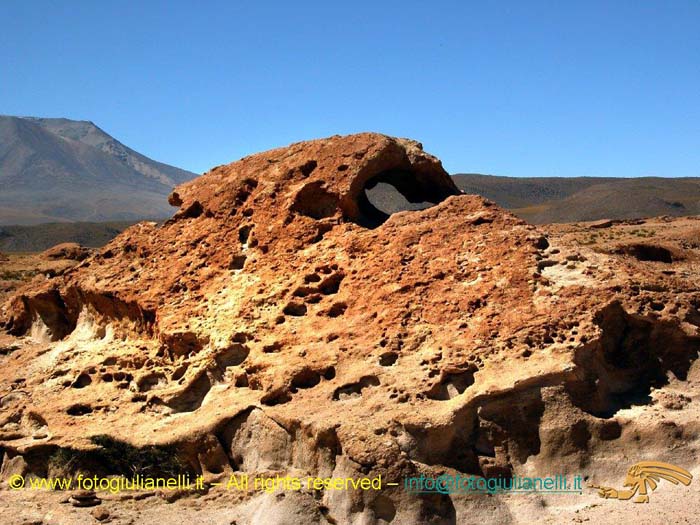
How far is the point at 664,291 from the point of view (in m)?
9.60

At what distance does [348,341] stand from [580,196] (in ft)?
Result: 232

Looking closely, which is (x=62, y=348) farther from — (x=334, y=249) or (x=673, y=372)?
(x=673, y=372)

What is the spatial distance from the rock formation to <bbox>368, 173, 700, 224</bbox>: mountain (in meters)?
42.9

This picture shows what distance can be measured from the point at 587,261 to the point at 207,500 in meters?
5.46

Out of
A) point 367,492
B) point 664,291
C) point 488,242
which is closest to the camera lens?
point 367,492

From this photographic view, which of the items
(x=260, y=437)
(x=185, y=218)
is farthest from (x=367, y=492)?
(x=185, y=218)

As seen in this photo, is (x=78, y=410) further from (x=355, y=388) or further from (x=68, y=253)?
(x=68, y=253)

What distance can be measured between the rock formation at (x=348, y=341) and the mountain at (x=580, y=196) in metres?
42.9

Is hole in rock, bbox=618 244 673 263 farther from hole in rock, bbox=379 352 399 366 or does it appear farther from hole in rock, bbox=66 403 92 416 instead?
hole in rock, bbox=66 403 92 416

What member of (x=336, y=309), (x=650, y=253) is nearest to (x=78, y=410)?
(x=336, y=309)

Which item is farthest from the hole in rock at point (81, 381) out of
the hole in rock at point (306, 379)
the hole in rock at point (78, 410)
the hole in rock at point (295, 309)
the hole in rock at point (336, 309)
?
the hole in rock at point (336, 309)

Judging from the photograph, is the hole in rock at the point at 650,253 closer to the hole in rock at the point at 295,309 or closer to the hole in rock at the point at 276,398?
the hole in rock at the point at 295,309

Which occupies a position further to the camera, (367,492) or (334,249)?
(334,249)

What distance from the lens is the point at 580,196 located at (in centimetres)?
7650
